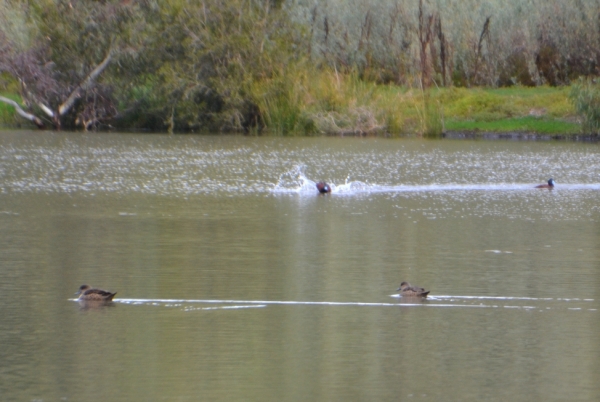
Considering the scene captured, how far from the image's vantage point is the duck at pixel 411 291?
10734 millimetres

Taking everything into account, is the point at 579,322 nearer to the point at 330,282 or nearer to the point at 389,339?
the point at 389,339

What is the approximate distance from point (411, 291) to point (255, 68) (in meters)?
33.5

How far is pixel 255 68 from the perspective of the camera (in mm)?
43531

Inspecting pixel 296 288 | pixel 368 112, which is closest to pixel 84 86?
pixel 368 112

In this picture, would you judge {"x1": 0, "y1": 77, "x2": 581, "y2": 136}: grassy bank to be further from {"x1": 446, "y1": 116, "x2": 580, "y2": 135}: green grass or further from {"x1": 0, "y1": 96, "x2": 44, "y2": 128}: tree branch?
{"x1": 0, "y1": 96, "x2": 44, "y2": 128}: tree branch

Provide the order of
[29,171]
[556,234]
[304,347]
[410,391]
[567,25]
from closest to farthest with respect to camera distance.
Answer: [410,391] < [304,347] < [556,234] < [29,171] < [567,25]

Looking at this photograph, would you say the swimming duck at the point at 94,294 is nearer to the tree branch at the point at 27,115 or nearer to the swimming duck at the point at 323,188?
the swimming duck at the point at 323,188

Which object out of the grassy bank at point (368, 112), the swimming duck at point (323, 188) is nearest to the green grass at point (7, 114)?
the grassy bank at point (368, 112)

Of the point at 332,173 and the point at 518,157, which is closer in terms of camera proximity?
the point at 332,173

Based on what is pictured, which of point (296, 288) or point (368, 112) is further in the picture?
point (368, 112)

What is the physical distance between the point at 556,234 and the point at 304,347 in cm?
767

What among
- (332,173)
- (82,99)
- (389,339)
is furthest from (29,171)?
(82,99)

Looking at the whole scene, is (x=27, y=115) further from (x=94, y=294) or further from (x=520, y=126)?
(x=94, y=294)

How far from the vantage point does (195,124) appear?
4384 cm
